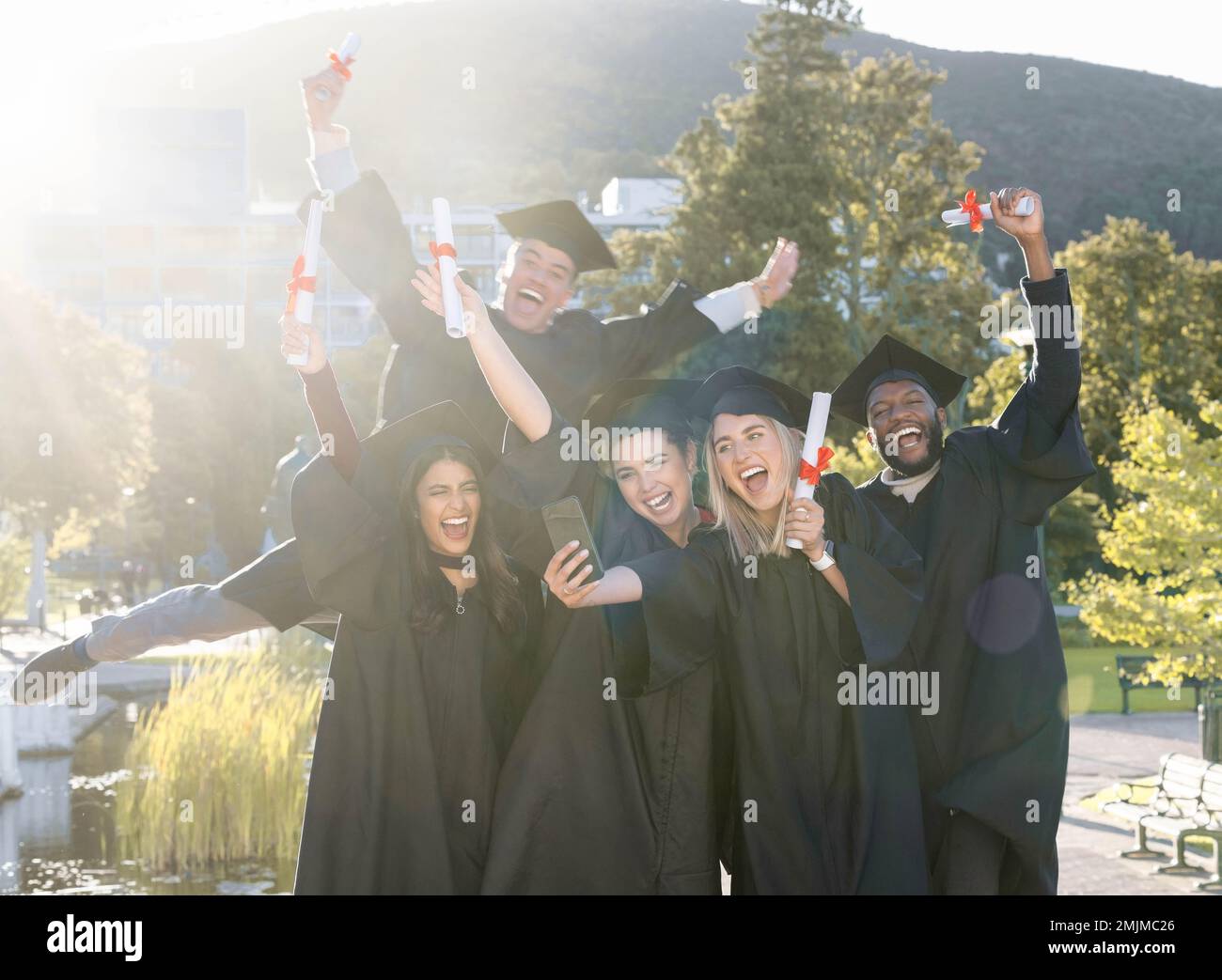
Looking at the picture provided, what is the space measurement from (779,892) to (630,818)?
520 mm

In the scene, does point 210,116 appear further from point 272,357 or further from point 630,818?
point 630,818

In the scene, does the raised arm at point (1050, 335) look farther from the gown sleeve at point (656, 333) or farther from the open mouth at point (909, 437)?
the gown sleeve at point (656, 333)

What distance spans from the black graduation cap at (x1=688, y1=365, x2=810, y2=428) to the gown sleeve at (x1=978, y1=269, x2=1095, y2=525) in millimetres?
769

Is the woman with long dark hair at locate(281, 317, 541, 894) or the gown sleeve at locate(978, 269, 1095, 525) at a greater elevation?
the gown sleeve at locate(978, 269, 1095, 525)

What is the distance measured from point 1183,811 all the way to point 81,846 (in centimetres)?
891

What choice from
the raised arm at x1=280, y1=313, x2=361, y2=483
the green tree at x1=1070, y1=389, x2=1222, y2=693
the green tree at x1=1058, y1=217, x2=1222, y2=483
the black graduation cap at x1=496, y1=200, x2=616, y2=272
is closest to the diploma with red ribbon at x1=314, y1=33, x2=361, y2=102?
the black graduation cap at x1=496, y1=200, x2=616, y2=272

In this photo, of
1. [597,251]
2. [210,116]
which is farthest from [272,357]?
[597,251]

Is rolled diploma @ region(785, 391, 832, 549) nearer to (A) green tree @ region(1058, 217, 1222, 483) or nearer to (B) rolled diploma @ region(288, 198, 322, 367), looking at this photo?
(B) rolled diploma @ region(288, 198, 322, 367)

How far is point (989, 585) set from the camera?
17.4 ft

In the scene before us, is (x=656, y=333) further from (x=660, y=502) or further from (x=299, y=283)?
(x=299, y=283)

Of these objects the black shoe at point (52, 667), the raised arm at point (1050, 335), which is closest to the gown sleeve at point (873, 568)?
the raised arm at point (1050, 335)

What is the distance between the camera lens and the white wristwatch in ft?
15.0

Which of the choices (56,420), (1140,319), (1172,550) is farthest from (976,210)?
(1140,319)
